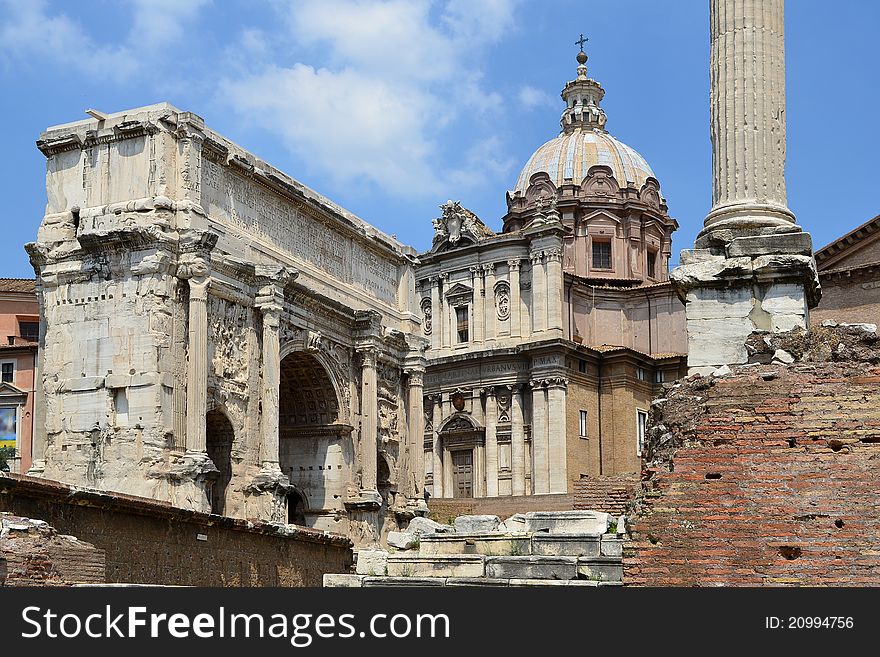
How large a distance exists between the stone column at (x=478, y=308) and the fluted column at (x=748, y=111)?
A: 3864 cm

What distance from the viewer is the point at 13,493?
63.5 ft

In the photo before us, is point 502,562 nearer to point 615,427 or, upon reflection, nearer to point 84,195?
point 84,195

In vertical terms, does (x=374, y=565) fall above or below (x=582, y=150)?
below

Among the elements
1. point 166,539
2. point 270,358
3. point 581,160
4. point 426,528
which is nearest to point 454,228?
point 581,160

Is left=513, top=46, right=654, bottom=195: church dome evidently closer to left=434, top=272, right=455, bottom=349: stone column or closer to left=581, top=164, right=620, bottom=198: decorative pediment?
left=581, top=164, right=620, bottom=198: decorative pediment

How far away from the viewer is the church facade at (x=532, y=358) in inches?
2018

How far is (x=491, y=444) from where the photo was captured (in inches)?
2060

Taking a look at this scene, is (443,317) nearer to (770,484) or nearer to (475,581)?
(475,581)

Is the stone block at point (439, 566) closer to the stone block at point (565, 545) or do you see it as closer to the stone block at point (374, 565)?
the stone block at point (374, 565)

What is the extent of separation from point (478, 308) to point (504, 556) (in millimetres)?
39807

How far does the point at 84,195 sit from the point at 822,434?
80.2 ft

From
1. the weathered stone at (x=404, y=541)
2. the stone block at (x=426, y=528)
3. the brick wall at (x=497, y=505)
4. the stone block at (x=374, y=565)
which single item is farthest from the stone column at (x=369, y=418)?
the weathered stone at (x=404, y=541)

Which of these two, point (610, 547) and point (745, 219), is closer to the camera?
point (610, 547)
